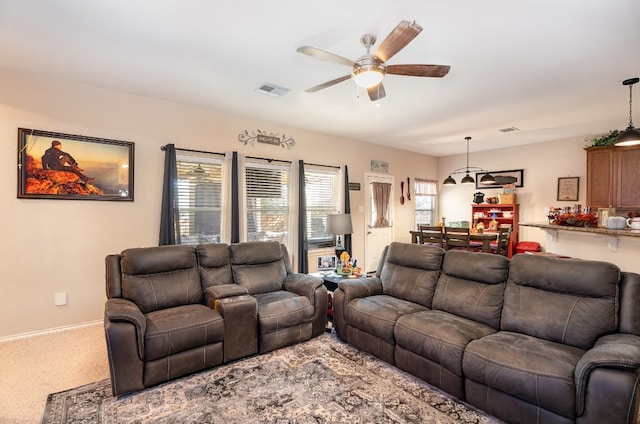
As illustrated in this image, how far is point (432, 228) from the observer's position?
18.2 ft

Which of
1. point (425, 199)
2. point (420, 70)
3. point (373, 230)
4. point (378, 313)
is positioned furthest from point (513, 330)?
point (425, 199)

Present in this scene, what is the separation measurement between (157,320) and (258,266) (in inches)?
49.8

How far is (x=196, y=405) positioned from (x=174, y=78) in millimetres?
3057

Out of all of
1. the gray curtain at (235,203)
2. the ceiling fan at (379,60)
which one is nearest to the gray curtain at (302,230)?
the gray curtain at (235,203)

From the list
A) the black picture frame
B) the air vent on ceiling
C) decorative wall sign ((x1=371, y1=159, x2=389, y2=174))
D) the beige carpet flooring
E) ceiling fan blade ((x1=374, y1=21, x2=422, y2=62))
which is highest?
the air vent on ceiling

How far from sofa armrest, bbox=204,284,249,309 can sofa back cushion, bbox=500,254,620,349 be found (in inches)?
90.4

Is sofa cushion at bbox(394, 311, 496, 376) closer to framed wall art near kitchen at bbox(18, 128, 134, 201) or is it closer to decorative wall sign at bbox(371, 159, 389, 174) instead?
framed wall art near kitchen at bbox(18, 128, 134, 201)

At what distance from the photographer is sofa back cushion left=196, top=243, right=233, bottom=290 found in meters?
3.35

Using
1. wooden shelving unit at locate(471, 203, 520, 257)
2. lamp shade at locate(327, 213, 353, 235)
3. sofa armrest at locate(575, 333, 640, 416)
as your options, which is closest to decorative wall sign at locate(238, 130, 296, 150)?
lamp shade at locate(327, 213, 353, 235)

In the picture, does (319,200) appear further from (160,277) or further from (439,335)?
(439,335)

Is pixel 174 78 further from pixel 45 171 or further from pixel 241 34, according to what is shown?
pixel 45 171

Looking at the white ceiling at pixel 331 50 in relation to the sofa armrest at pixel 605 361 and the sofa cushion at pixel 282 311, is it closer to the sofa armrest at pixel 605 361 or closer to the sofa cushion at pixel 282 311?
the sofa armrest at pixel 605 361

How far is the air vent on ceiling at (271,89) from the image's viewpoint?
3562mm

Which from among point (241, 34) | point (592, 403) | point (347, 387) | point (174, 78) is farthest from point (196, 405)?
point (174, 78)
